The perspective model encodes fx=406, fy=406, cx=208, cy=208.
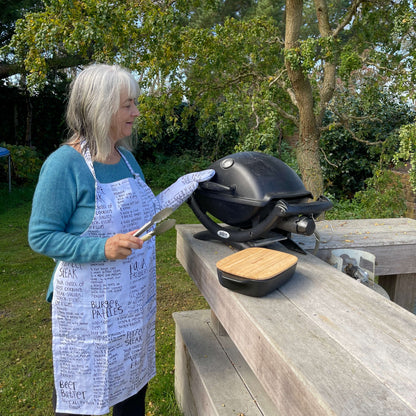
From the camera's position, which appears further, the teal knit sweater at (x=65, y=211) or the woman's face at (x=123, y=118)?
the woman's face at (x=123, y=118)

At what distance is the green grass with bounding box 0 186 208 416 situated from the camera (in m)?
2.20

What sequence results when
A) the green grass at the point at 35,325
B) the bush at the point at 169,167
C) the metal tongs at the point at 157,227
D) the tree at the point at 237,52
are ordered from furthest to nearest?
the bush at the point at 169,167 < the tree at the point at 237,52 < the green grass at the point at 35,325 < the metal tongs at the point at 157,227

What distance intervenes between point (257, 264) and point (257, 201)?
0.86ft

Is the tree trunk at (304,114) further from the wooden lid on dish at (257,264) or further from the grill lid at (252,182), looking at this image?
the wooden lid on dish at (257,264)

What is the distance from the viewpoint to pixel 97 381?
135cm

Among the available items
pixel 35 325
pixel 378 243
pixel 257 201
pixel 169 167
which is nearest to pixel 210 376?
pixel 257 201

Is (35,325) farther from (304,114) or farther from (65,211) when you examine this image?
(304,114)

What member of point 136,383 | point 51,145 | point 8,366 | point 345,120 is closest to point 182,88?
point 345,120

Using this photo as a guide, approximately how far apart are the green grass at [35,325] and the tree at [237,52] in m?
1.49

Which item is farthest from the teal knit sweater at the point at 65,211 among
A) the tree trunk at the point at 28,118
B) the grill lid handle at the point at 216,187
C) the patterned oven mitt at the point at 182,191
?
the tree trunk at the point at 28,118

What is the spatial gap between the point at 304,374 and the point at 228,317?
0.45m

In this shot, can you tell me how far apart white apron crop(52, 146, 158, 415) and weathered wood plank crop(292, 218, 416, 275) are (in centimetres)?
83

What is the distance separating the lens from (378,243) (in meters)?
1.96

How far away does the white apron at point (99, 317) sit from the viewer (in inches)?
52.2
